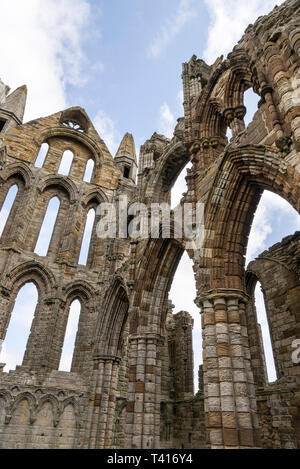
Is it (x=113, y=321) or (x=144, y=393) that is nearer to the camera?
(x=144, y=393)

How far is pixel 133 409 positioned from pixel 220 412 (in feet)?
11.1

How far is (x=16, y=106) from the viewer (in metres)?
17.6

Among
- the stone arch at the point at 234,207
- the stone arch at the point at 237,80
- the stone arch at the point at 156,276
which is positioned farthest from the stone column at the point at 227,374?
the stone arch at the point at 237,80

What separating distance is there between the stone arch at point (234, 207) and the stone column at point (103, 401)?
6.64 m

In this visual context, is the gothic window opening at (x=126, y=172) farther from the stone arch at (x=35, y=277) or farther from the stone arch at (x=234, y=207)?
the stone arch at (x=234, y=207)

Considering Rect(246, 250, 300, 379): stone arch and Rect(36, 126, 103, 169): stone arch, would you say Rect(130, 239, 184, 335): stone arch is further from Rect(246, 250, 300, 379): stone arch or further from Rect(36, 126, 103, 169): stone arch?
Rect(36, 126, 103, 169): stone arch

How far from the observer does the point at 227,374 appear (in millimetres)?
5551

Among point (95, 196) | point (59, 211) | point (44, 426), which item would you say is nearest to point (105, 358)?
point (44, 426)

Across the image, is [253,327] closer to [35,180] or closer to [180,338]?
[180,338]

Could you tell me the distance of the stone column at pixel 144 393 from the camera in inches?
305

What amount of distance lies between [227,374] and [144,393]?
11.2 ft

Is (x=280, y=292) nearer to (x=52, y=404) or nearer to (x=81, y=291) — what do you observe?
(x=81, y=291)

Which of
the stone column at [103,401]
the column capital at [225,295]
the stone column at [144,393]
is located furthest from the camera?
the stone column at [103,401]

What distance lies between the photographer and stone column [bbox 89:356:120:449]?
10.2 meters
